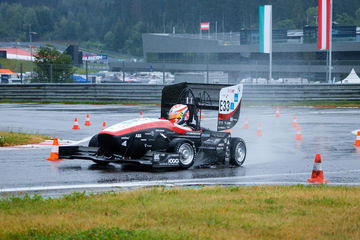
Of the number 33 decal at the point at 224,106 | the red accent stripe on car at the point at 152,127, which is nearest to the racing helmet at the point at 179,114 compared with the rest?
the red accent stripe on car at the point at 152,127

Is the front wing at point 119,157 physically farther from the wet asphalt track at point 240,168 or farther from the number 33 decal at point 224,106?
the number 33 decal at point 224,106

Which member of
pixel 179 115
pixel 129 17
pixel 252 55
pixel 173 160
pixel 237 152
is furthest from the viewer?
pixel 129 17

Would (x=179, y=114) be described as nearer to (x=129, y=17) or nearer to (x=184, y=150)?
(x=184, y=150)

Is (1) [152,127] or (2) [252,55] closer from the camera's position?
(1) [152,127]

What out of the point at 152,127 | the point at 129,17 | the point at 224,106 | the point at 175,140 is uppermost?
the point at 129,17

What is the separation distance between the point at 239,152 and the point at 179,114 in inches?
61.4

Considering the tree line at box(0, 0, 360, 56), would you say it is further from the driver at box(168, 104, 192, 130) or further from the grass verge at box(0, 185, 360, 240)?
the grass verge at box(0, 185, 360, 240)

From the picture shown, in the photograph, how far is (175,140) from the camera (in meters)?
13.1

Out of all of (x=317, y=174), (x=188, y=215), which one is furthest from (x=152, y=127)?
(x=188, y=215)

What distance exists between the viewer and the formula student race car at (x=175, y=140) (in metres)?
12.7

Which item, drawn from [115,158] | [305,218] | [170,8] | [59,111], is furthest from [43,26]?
[305,218]

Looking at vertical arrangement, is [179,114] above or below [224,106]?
below

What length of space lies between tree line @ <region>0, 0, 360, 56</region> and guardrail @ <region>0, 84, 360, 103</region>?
27.7 metres

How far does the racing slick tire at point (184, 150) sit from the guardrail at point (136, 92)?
73.3ft
